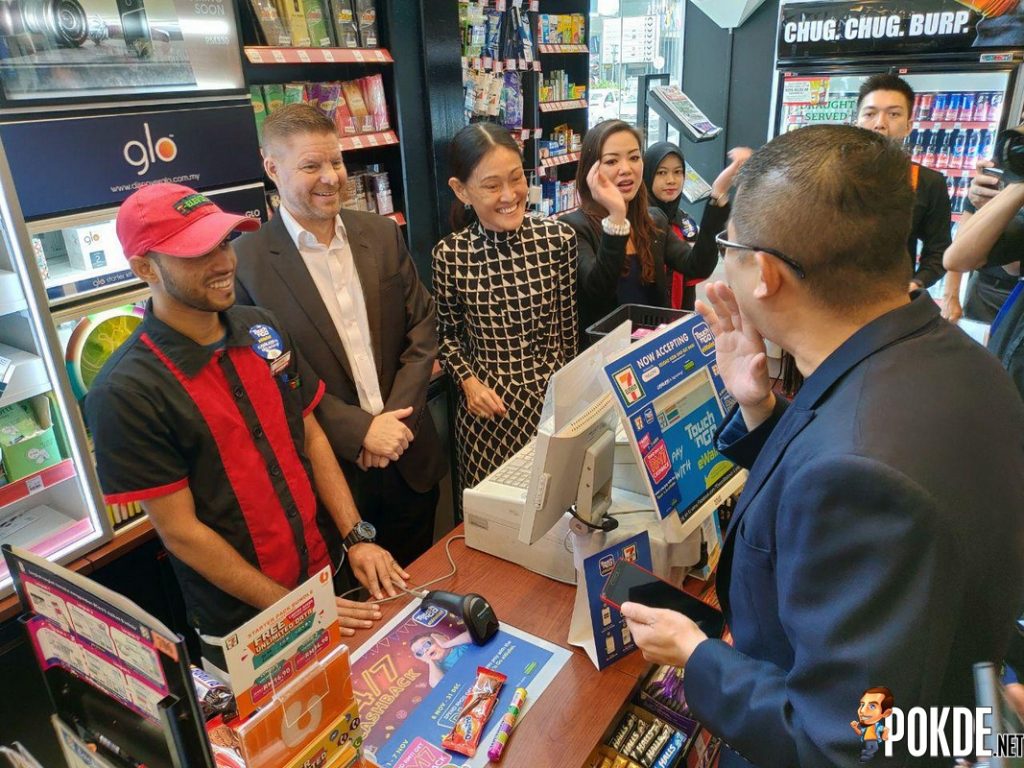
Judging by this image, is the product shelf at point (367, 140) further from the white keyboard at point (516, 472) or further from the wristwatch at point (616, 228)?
the white keyboard at point (516, 472)

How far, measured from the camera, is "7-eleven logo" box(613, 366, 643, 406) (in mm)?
1490

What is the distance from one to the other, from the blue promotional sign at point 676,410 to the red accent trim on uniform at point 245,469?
973 mm

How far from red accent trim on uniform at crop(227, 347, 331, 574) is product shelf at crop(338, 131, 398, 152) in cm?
177

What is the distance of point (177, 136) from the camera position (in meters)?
2.41

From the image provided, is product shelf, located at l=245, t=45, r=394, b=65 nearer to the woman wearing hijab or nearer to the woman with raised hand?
the woman with raised hand

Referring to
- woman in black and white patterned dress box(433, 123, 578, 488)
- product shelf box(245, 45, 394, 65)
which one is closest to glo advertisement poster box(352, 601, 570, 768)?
woman in black and white patterned dress box(433, 123, 578, 488)

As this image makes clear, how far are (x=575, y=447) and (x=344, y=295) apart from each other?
46.7 inches

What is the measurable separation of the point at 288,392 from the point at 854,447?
1508 mm

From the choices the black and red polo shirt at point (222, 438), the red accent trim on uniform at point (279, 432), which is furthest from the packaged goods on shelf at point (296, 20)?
the red accent trim on uniform at point (279, 432)

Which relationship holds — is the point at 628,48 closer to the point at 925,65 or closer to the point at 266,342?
the point at 925,65

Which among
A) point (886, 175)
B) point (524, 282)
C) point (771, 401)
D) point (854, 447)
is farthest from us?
point (524, 282)

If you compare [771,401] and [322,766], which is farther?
[771,401]

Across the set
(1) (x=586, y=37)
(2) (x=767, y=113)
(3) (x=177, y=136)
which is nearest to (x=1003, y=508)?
(3) (x=177, y=136)

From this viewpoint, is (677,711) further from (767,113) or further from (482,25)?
(767,113)
